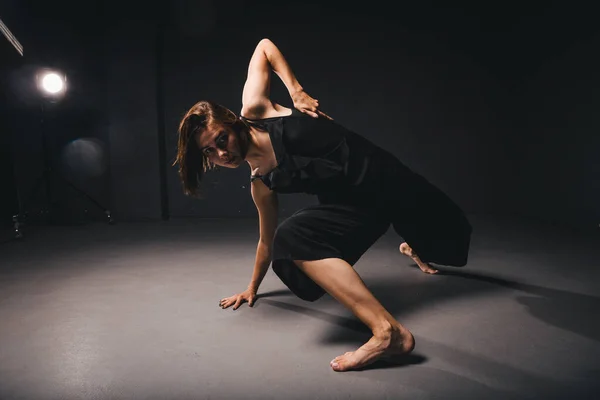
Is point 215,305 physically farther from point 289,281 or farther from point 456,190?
point 456,190

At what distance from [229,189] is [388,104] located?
169 centimetres

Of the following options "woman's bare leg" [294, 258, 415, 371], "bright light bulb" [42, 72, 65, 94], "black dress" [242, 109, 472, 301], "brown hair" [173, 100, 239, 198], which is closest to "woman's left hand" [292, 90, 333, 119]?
"black dress" [242, 109, 472, 301]

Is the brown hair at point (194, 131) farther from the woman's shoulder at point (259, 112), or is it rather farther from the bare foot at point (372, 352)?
the bare foot at point (372, 352)

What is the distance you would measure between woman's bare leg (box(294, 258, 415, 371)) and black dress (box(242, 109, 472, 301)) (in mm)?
62

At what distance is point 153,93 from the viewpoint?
3990 mm

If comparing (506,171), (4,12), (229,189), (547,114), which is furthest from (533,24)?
(4,12)

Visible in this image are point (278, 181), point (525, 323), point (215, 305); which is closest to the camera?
point (278, 181)

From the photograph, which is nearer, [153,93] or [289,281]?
[289,281]

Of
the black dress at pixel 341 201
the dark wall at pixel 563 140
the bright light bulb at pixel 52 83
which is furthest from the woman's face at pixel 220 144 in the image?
the dark wall at pixel 563 140

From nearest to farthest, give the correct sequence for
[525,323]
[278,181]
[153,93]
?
1. [278,181]
2. [525,323]
3. [153,93]

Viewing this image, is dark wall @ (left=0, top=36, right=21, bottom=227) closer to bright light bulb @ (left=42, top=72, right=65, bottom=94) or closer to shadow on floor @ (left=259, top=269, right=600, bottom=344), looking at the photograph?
bright light bulb @ (left=42, top=72, right=65, bottom=94)

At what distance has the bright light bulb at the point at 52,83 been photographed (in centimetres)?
350

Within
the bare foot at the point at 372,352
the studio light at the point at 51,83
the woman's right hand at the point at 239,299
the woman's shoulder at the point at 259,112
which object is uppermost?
the studio light at the point at 51,83

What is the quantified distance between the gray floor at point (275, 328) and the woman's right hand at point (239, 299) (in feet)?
0.12
